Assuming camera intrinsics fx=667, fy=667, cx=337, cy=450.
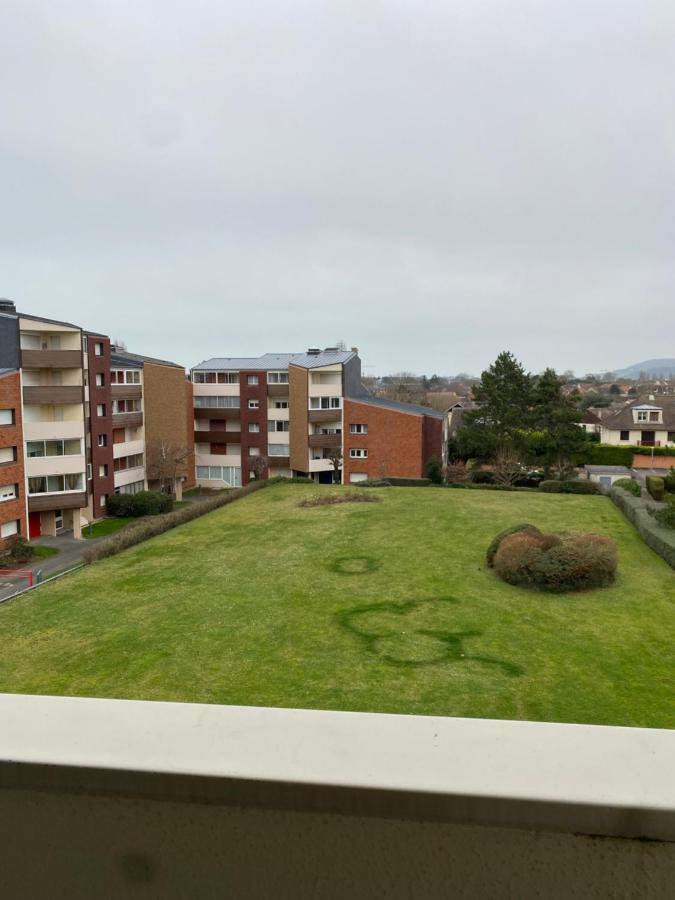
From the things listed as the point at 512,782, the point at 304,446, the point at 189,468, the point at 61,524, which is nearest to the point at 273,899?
the point at 512,782

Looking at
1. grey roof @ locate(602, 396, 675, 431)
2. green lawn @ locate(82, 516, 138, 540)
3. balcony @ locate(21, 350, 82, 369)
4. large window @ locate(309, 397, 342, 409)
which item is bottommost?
Result: green lawn @ locate(82, 516, 138, 540)

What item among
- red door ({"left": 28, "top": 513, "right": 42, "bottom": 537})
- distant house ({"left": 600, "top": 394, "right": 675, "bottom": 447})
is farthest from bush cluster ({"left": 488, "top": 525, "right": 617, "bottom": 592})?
distant house ({"left": 600, "top": 394, "right": 675, "bottom": 447})

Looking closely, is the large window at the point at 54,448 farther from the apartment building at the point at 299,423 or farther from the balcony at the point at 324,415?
the balcony at the point at 324,415

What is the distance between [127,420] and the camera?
41.2 m

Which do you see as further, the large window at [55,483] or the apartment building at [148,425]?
the apartment building at [148,425]

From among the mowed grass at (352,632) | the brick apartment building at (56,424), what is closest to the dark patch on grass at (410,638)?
the mowed grass at (352,632)

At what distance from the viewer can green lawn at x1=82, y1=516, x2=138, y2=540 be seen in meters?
34.5

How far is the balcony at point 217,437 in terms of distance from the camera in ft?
167

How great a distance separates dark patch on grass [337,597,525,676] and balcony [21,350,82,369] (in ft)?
73.5

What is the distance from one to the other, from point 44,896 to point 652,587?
19736 millimetres

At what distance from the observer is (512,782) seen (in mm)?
1465

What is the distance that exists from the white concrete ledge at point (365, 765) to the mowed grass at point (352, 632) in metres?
10.5

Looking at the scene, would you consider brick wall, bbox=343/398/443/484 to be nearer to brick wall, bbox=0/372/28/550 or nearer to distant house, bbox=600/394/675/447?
distant house, bbox=600/394/675/447

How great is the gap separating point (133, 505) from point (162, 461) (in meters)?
5.80
